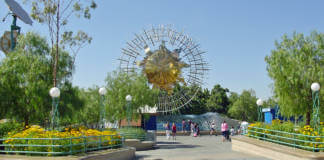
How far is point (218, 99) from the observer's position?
2653 inches

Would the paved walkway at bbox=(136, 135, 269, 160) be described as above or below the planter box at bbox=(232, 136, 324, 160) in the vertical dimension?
below

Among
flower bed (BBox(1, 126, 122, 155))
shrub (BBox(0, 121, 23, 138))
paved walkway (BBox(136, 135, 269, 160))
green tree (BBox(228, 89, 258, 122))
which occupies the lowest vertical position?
paved walkway (BBox(136, 135, 269, 160))

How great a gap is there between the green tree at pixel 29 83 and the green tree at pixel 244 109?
44282mm

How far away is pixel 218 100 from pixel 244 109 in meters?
7.18

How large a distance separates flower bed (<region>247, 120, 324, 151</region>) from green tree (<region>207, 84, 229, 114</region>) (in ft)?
164

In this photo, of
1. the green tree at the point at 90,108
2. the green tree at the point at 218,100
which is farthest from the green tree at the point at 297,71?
the green tree at the point at 218,100

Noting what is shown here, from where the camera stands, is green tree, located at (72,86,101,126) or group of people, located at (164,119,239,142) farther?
green tree, located at (72,86,101,126)

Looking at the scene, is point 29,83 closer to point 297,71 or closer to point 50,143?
point 50,143

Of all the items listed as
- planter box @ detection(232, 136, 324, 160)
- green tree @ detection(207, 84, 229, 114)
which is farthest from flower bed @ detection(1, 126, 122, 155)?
A: green tree @ detection(207, 84, 229, 114)

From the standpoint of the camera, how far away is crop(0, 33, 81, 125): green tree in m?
19.0

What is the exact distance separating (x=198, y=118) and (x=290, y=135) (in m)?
29.3

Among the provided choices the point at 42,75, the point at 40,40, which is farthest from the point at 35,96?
the point at 40,40

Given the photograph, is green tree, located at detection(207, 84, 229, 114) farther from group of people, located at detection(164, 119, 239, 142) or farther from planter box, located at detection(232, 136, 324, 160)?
planter box, located at detection(232, 136, 324, 160)

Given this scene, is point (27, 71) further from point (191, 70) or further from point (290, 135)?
point (191, 70)
